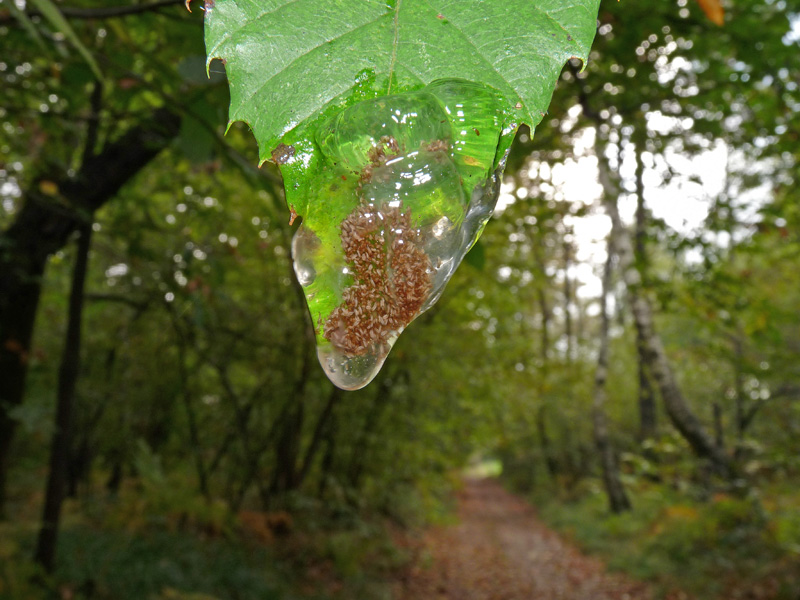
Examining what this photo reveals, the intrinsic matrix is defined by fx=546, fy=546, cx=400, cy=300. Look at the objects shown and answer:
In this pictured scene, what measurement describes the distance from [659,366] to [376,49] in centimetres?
684

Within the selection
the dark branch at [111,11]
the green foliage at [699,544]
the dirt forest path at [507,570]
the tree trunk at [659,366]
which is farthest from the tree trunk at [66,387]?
the green foliage at [699,544]

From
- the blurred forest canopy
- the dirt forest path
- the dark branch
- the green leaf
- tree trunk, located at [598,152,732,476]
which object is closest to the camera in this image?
the green leaf

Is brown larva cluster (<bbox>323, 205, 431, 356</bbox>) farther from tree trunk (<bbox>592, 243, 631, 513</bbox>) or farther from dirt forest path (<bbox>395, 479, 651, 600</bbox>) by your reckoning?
tree trunk (<bbox>592, 243, 631, 513</bbox>)

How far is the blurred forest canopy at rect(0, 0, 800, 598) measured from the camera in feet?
10.3

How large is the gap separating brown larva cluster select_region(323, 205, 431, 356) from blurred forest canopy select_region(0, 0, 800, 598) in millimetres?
797

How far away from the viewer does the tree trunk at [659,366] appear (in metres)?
5.28

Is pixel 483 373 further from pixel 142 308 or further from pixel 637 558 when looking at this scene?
pixel 142 308

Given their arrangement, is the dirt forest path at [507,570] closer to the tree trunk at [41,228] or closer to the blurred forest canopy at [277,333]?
the blurred forest canopy at [277,333]

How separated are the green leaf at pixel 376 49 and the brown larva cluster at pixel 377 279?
0.08 metres

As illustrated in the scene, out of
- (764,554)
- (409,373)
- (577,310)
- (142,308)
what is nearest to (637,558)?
(764,554)

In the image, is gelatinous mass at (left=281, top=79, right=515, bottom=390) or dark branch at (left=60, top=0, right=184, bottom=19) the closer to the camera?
gelatinous mass at (left=281, top=79, right=515, bottom=390)

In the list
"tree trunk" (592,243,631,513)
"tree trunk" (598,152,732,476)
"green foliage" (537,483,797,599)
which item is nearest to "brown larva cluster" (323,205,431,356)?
"tree trunk" (598,152,732,476)

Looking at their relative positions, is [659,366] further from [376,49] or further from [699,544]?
[376,49]

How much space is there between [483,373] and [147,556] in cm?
497
